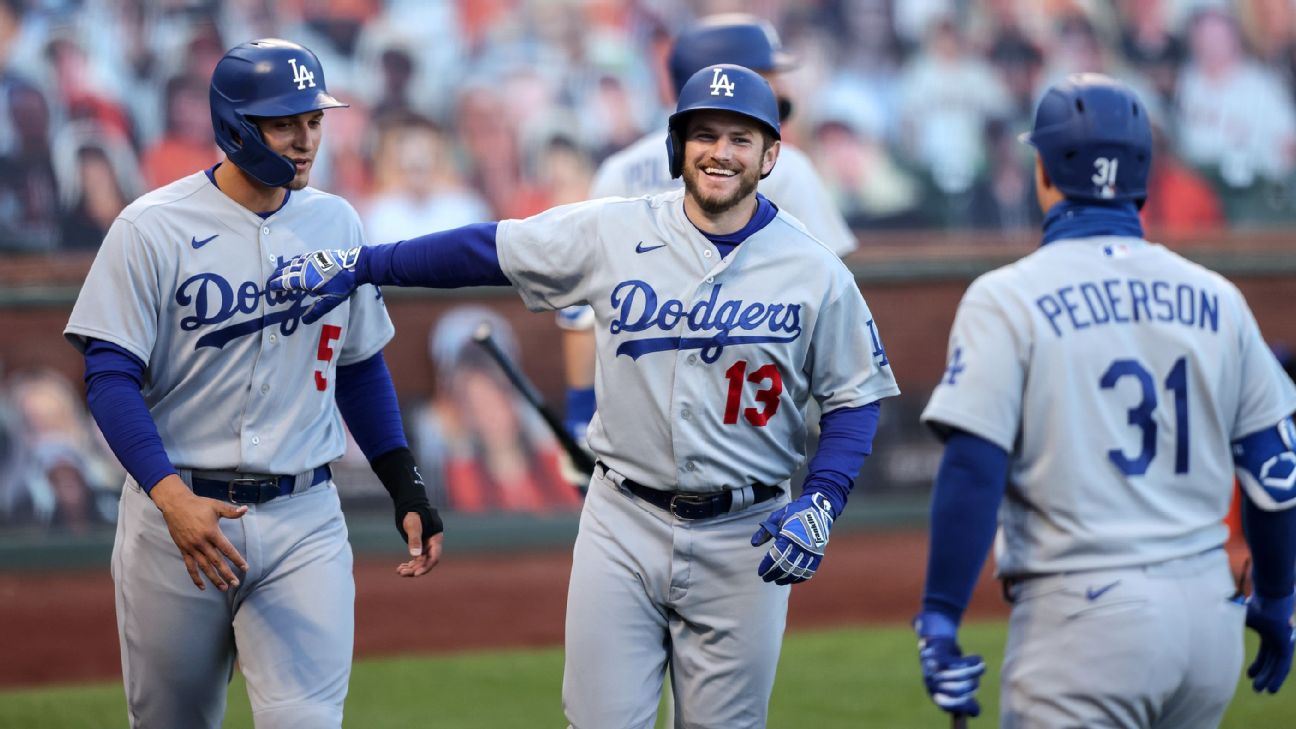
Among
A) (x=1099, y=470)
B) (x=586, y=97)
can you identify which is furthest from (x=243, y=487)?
(x=586, y=97)

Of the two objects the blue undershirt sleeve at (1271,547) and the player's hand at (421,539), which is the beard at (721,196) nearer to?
the player's hand at (421,539)

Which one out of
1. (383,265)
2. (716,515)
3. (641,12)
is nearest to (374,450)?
(383,265)

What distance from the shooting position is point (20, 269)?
9.90m

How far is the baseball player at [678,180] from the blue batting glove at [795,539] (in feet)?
5.47

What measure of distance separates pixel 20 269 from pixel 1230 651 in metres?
8.58

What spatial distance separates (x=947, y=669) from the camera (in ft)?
9.79

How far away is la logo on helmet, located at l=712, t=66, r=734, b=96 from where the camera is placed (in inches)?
143

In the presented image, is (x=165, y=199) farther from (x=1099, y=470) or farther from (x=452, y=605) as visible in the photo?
(x=452, y=605)

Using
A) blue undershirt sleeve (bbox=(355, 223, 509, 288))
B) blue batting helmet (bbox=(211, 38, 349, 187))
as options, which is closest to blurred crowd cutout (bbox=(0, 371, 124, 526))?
blue batting helmet (bbox=(211, 38, 349, 187))

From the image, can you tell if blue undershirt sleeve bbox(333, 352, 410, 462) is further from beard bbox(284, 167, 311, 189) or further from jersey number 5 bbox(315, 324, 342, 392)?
beard bbox(284, 167, 311, 189)

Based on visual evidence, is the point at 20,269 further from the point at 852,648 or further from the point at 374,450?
the point at 374,450

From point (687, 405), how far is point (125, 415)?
129 centimetres

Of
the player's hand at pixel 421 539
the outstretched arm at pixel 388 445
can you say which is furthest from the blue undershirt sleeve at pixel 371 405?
the player's hand at pixel 421 539

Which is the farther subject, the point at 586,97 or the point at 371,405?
the point at 586,97
